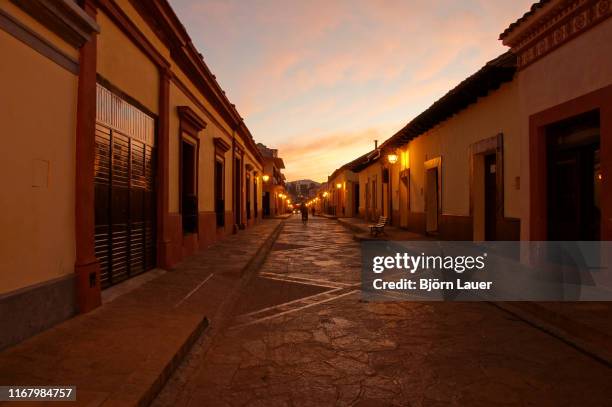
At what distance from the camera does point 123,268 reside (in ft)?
23.7

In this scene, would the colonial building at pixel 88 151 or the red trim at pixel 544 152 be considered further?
the red trim at pixel 544 152

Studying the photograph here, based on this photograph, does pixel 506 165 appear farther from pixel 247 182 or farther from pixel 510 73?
pixel 247 182

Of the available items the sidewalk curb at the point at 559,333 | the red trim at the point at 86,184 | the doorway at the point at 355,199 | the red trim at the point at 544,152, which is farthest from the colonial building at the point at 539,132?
the doorway at the point at 355,199

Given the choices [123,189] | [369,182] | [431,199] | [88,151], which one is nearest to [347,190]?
[369,182]

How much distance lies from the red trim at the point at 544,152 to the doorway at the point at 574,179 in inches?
4.6

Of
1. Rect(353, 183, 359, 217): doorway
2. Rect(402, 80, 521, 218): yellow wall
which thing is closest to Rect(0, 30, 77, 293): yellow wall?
Rect(402, 80, 521, 218): yellow wall

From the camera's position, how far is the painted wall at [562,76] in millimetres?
6651

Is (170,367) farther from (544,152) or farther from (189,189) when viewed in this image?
(189,189)

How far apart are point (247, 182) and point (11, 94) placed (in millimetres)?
20840

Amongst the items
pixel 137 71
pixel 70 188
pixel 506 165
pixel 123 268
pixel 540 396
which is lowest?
pixel 540 396

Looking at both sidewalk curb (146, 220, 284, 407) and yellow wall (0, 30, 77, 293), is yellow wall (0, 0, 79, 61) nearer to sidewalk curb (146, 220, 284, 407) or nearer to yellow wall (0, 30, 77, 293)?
yellow wall (0, 30, 77, 293)

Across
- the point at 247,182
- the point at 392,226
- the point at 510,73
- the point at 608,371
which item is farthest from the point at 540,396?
the point at 247,182

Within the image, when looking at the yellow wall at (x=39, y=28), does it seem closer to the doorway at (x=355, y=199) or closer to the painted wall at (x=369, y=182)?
the painted wall at (x=369, y=182)

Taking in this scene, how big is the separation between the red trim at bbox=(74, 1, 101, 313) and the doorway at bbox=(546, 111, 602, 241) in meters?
7.24
